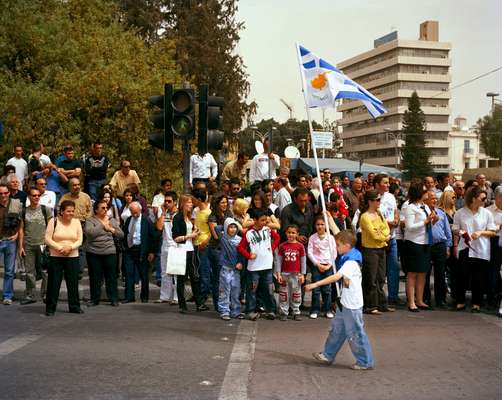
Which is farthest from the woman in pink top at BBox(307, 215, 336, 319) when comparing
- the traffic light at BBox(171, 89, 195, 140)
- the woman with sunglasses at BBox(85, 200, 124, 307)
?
the woman with sunglasses at BBox(85, 200, 124, 307)

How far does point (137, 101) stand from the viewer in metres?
23.0

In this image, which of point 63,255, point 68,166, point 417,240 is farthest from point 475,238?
point 68,166

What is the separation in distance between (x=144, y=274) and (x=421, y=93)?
118 m

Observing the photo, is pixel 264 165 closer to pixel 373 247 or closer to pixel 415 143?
pixel 373 247

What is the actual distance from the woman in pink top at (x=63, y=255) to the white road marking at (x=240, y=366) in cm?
267

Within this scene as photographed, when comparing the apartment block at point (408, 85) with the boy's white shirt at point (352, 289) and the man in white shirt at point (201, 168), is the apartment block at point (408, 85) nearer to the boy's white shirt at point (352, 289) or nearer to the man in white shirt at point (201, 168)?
the man in white shirt at point (201, 168)

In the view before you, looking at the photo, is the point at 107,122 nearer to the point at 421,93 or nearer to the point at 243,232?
the point at 243,232

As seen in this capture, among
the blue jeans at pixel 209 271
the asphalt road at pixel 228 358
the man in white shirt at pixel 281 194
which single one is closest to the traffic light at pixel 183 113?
the blue jeans at pixel 209 271

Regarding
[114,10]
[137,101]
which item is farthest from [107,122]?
[114,10]

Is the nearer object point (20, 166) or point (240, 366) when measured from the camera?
point (240, 366)

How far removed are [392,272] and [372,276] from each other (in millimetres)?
1056

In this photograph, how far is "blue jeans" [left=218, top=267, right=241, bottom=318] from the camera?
34.6 ft

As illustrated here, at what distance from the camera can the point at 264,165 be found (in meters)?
15.6

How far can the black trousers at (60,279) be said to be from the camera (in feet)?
34.8
